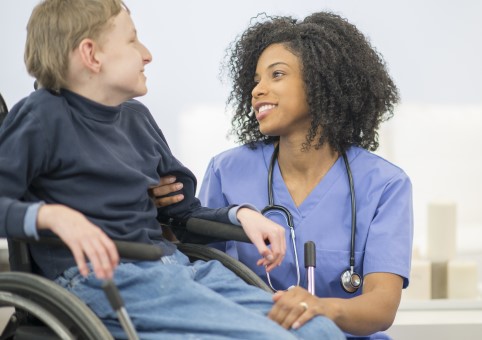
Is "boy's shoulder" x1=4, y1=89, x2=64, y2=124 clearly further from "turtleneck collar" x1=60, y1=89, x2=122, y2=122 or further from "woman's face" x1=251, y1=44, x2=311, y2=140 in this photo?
"woman's face" x1=251, y1=44, x2=311, y2=140

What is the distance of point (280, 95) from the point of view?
6.27 feet

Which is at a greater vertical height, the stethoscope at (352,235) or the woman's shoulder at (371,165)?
the woman's shoulder at (371,165)

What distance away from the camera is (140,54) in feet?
5.11

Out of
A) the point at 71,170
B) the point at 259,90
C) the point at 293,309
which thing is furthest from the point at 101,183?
the point at 259,90

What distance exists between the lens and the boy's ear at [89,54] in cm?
149

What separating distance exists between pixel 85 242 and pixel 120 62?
0.39m

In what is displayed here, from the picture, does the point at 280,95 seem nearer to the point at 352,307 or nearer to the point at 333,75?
the point at 333,75

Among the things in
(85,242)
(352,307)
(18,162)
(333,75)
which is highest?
(333,75)

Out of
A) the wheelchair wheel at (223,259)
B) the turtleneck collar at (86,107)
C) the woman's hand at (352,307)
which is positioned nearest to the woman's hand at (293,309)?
the woman's hand at (352,307)

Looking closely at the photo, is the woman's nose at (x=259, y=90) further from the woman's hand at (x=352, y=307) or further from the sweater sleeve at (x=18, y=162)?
the sweater sleeve at (x=18, y=162)

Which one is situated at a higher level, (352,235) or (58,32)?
(58,32)

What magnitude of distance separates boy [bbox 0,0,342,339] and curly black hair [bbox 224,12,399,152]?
426 millimetres

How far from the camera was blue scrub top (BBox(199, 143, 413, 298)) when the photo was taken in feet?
5.96

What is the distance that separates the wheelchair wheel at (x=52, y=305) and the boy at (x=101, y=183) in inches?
2.5
